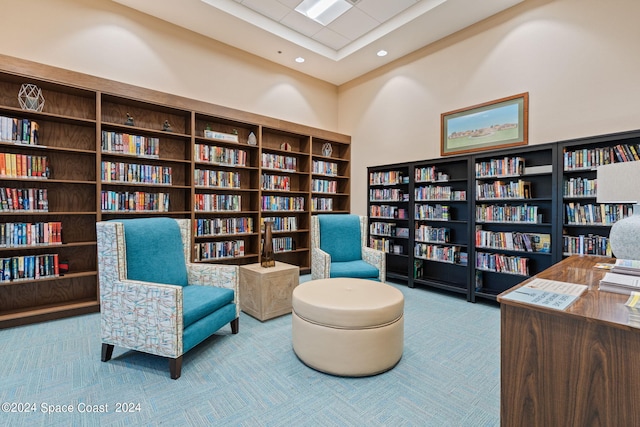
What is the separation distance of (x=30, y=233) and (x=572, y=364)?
415 cm

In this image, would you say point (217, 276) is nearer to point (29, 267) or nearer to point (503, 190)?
point (29, 267)

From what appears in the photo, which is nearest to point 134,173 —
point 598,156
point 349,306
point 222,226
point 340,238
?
point 222,226

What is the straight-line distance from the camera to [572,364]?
107 centimetres

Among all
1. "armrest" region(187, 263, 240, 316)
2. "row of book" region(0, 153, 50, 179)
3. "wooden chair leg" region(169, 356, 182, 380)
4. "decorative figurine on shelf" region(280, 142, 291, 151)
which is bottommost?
"wooden chair leg" region(169, 356, 182, 380)

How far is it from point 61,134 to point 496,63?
5.12m

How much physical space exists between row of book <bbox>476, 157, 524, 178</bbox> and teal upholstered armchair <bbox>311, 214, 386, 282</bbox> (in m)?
1.58

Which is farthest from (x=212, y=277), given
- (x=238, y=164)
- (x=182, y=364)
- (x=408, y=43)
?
(x=408, y=43)

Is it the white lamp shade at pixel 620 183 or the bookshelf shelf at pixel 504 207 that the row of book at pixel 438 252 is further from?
the white lamp shade at pixel 620 183

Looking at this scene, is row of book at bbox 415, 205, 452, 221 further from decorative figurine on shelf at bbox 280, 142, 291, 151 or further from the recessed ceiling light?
the recessed ceiling light

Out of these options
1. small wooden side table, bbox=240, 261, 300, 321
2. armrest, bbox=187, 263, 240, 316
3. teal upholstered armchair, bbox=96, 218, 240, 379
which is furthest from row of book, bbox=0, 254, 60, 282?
small wooden side table, bbox=240, 261, 300, 321

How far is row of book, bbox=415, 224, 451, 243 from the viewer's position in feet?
13.2

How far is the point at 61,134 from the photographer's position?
317 centimetres

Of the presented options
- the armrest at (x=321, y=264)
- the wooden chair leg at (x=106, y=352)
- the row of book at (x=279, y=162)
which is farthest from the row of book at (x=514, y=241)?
the wooden chair leg at (x=106, y=352)

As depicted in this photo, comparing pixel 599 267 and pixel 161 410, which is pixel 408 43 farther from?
pixel 161 410
